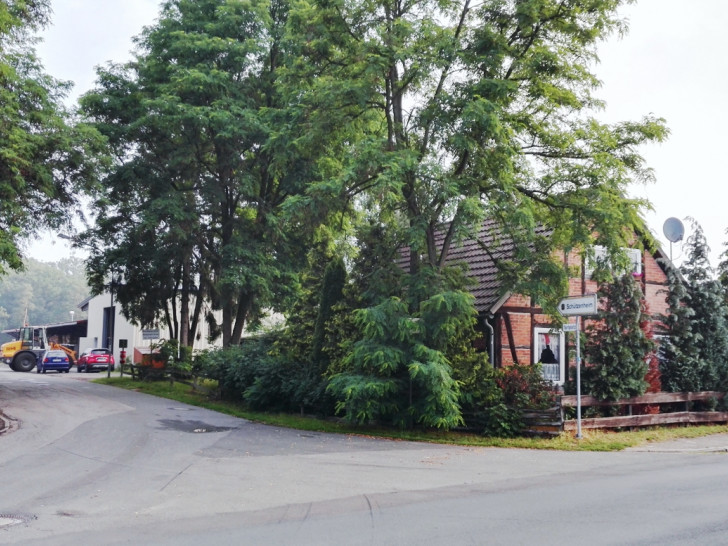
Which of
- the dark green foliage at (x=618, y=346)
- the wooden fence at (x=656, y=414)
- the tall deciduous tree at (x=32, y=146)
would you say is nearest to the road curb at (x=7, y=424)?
the tall deciduous tree at (x=32, y=146)

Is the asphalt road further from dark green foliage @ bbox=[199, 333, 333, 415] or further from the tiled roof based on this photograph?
the tiled roof

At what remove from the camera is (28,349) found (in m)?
51.4

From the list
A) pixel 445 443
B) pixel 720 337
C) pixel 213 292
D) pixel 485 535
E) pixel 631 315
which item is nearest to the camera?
pixel 485 535

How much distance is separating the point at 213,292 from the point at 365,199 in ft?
51.7

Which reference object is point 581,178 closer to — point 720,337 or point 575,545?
point 720,337

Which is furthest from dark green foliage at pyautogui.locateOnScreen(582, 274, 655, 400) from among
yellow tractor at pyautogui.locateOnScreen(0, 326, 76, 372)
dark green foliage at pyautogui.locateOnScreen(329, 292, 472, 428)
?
yellow tractor at pyautogui.locateOnScreen(0, 326, 76, 372)

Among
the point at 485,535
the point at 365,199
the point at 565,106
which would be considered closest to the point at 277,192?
the point at 365,199

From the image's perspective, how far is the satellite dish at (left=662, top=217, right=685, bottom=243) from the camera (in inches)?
883

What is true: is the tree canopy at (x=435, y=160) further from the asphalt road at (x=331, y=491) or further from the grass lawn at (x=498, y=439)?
the asphalt road at (x=331, y=491)

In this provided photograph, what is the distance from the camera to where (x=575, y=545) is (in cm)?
698

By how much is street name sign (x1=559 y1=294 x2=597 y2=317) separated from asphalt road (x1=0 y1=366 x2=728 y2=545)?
3.37 meters

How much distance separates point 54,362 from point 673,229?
40.2 meters

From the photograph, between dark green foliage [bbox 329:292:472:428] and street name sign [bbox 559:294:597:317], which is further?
street name sign [bbox 559:294:597:317]

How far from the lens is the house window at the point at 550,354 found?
21438mm
